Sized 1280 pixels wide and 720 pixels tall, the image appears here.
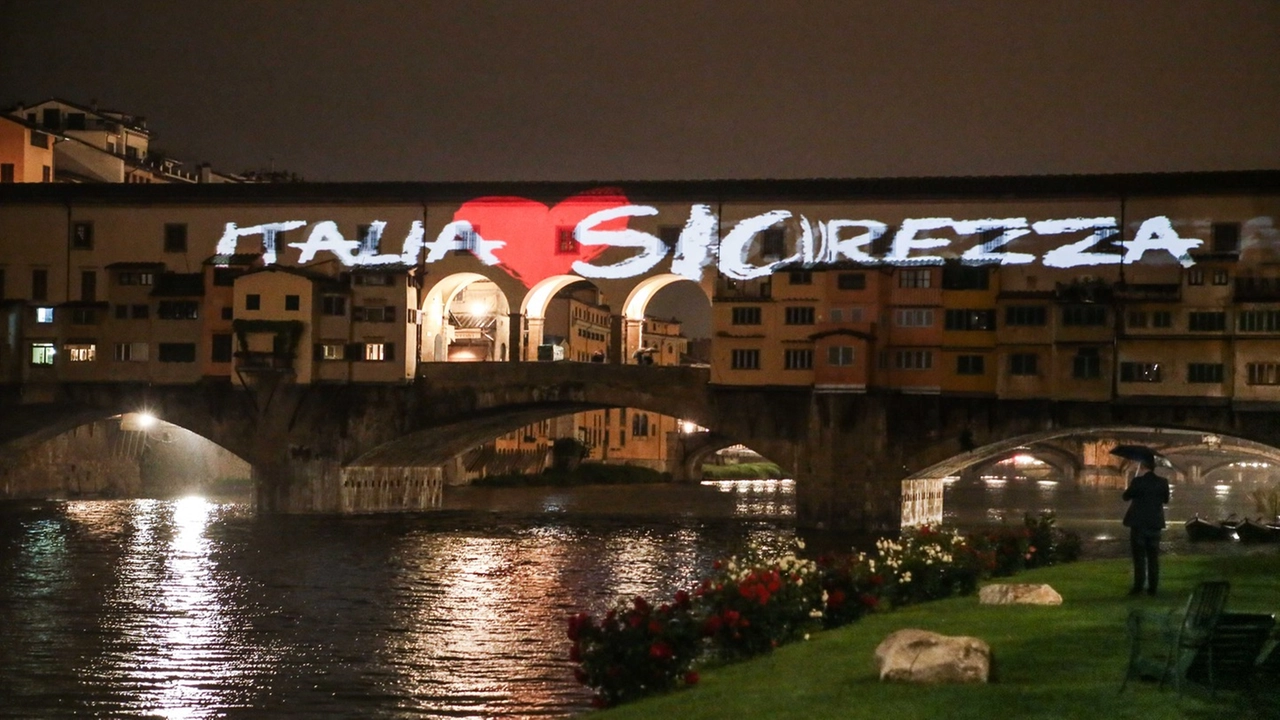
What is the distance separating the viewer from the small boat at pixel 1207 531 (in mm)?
52188

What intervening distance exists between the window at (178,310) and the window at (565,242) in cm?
1439

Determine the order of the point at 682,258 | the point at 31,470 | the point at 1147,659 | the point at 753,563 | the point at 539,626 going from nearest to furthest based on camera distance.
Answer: the point at 1147,659 < the point at 753,563 < the point at 539,626 < the point at 682,258 < the point at 31,470

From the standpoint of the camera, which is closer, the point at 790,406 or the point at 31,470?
the point at 790,406

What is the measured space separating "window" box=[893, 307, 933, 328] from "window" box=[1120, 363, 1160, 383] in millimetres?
6704

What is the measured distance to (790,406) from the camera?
185ft

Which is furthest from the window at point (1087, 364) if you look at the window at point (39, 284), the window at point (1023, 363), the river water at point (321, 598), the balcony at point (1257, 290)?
the window at point (39, 284)

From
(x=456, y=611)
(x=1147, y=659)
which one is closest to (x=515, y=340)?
(x=456, y=611)

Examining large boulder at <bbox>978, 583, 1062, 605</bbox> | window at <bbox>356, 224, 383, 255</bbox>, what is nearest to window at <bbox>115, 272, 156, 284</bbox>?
window at <bbox>356, 224, 383, 255</bbox>

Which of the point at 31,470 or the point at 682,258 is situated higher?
the point at 682,258

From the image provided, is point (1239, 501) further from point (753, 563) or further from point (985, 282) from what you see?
point (753, 563)

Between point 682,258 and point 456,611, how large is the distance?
29.5 m

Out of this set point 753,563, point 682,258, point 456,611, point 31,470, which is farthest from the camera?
point 31,470

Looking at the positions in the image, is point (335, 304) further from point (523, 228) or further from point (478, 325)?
point (478, 325)

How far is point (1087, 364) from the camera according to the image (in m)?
54.1
